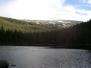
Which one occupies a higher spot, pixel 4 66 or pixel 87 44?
pixel 4 66

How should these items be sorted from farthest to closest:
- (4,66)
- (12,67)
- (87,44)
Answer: (87,44) → (12,67) → (4,66)

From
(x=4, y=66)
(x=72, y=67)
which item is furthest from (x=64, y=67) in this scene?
(x=4, y=66)

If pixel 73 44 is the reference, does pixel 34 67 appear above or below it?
above

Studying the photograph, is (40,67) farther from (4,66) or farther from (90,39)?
(90,39)

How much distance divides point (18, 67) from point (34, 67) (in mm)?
3582

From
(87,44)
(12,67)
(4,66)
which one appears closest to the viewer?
(4,66)

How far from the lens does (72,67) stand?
61.1 meters

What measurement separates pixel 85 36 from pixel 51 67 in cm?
13955

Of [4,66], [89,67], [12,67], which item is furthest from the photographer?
[89,67]

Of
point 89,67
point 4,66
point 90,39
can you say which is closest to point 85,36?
point 90,39

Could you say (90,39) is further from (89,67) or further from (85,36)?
(89,67)

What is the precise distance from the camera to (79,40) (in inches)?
7849

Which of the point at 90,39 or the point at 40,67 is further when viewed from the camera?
the point at 90,39

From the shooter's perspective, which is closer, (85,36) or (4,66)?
(4,66)
